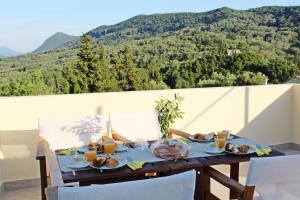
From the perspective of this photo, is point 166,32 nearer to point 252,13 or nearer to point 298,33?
point 252,13

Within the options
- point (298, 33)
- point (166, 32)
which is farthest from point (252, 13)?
point (166, 32)

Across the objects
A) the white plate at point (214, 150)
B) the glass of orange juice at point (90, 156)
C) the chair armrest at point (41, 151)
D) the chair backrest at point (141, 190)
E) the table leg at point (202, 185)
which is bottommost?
the table leg at point (202, 185)

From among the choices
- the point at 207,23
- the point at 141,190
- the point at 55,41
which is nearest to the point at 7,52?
the point at 55,41

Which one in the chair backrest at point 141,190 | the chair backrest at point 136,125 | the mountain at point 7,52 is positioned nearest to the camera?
the chair backrest at point 141,190

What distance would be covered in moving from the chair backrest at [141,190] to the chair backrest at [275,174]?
18.5 inches

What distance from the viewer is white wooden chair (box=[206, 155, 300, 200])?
71.1 inches

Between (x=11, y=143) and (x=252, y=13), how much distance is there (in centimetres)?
1640

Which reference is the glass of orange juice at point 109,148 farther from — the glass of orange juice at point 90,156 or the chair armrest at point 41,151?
the chair armrest at point 41,151

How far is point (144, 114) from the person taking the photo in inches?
144

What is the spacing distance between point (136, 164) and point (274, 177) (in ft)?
2.78

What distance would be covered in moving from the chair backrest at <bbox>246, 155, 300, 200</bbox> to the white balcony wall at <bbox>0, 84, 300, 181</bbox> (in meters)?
2.68

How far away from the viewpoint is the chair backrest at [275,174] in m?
1.80

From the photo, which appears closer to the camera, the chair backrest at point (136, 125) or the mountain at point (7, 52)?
the chair backrest at point (136, 125)

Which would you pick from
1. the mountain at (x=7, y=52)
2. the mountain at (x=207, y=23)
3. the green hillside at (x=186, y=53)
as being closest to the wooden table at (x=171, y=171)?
the green hillside at (x=186, y=53)
